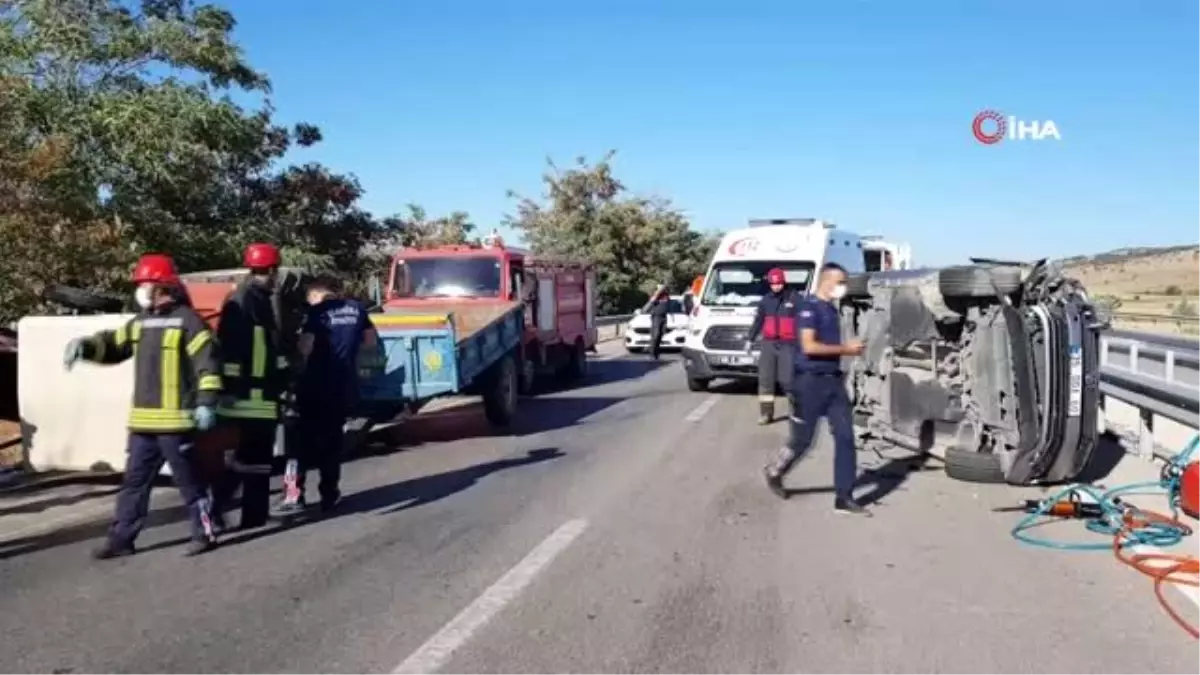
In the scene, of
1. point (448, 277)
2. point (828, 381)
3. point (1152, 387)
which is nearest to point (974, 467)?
point (828, 381)

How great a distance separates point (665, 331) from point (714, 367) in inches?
419

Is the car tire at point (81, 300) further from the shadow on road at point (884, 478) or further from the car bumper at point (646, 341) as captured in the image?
the car bumper at point (646, 341)

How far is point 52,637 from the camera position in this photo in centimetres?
520

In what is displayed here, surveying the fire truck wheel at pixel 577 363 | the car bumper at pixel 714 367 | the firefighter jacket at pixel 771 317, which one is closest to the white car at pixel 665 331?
the fire truck wheel at pixel 577 363

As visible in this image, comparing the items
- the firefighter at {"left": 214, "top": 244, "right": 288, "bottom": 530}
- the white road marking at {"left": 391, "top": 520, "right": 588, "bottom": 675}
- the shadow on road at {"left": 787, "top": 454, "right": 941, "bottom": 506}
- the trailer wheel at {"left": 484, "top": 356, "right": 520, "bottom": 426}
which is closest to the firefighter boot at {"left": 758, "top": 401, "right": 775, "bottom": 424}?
the shadow on road at {"left": 787, "top": 454, "right": 941, "bottom": 506}

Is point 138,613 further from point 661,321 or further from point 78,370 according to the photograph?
point 661,321

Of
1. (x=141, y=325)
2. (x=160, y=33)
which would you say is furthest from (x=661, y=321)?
(x=141, y=325)

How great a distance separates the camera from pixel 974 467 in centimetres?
896

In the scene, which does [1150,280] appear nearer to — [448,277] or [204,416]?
[448,277]

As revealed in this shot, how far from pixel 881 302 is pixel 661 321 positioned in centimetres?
1466

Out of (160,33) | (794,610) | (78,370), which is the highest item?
(160,33)

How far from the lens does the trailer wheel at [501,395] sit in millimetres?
13112

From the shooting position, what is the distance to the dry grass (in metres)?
47.2

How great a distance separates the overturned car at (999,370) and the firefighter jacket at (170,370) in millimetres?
5692
